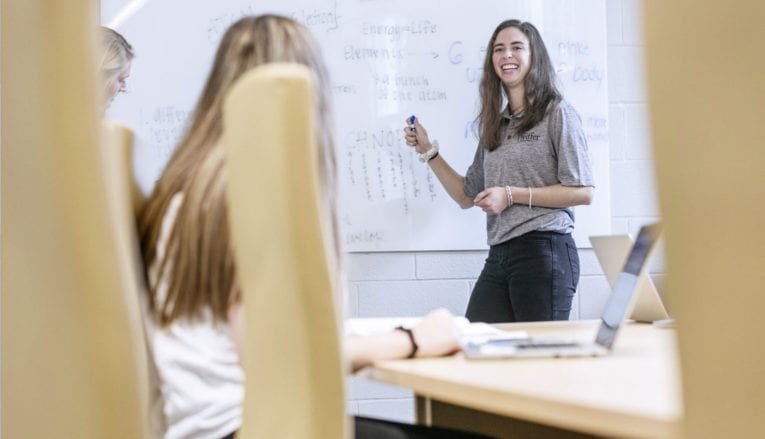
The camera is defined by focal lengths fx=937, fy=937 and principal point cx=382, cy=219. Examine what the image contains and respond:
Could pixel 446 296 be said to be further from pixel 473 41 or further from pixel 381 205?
pixel 473 41

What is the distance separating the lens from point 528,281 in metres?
2.79

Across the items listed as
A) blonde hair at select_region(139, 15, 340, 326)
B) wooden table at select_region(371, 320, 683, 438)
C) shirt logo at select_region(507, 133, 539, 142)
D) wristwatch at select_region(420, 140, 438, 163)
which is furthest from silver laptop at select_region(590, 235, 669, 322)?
wristwatch at select_region(420, 140, 438, 163)

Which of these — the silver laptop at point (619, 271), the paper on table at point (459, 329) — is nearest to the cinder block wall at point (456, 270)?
the silver laptop at point (619, 271)

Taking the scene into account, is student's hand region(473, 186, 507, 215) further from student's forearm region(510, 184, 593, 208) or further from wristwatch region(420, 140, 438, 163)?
wristwatch region(420, 140, 438, 163)

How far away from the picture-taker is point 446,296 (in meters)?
3.39

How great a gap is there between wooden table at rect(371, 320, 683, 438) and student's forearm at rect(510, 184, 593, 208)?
1.36 m

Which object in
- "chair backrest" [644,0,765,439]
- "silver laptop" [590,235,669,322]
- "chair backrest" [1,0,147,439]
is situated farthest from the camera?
"silver laptop" [590,235,669,322]

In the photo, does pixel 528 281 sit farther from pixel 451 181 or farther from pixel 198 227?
pixel 198 227

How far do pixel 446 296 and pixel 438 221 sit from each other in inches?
10.7

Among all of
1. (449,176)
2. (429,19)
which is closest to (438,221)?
(449,176)

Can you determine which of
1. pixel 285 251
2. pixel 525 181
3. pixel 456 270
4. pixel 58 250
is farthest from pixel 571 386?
pixel 456 270

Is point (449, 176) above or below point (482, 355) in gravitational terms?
above

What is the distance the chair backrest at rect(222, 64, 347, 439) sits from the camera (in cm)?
80

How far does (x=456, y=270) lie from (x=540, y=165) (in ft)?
2.02
